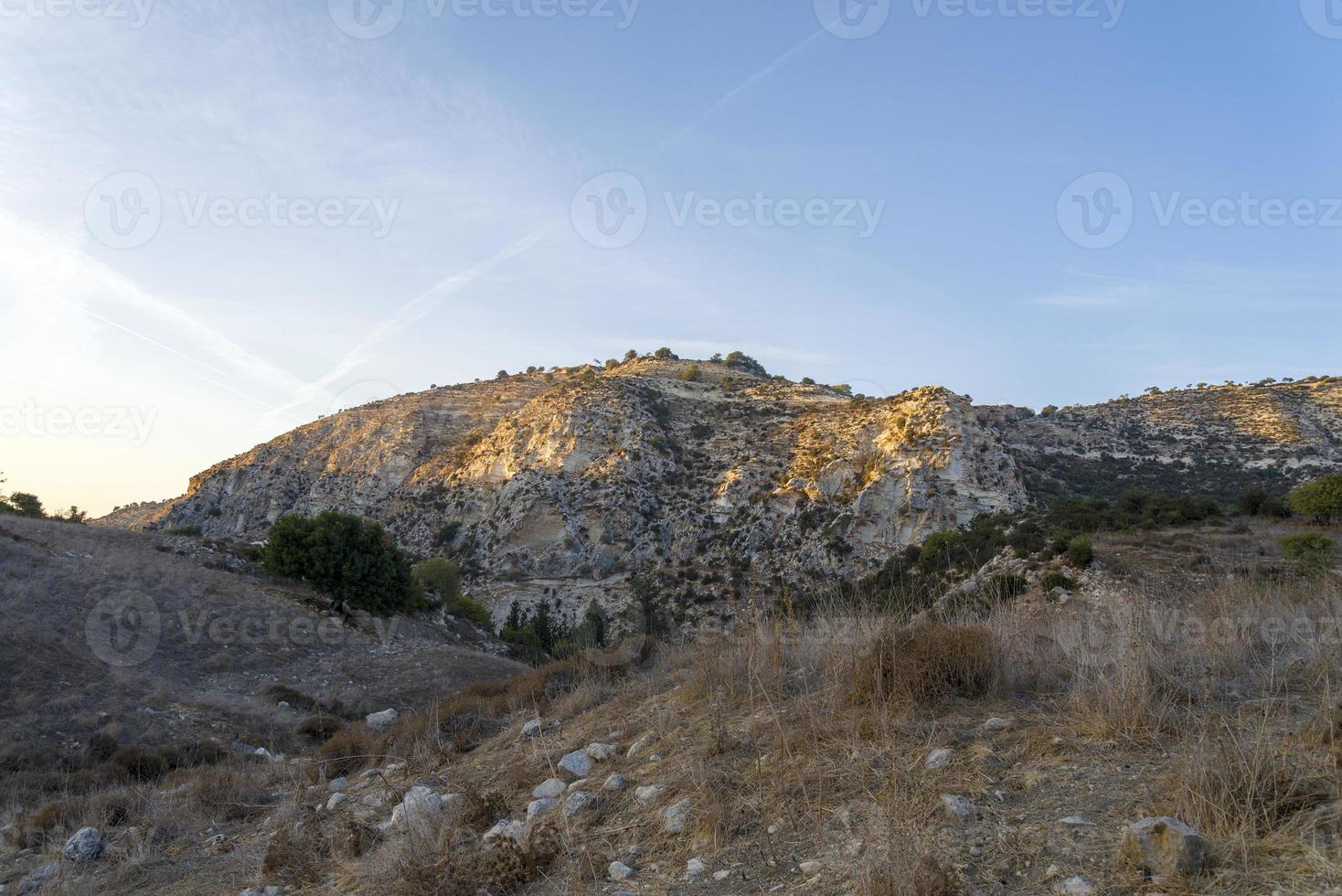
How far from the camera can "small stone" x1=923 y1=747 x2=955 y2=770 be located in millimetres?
3432

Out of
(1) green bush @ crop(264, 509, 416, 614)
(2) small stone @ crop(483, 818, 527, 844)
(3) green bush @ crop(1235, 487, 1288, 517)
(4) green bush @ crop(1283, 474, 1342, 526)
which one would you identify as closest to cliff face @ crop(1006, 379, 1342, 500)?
(3) green bush @ crop(1235, 487, 1288, 517)

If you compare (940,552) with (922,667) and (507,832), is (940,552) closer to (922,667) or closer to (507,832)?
(922,667)

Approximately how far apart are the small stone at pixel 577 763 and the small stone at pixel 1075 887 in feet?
10.2

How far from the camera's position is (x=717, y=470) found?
4997cm

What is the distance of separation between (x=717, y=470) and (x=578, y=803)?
4600 cm

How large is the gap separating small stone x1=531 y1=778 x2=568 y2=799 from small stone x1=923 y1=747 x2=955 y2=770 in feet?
7.42

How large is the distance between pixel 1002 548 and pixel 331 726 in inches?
816

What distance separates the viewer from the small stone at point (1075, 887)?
2349mm

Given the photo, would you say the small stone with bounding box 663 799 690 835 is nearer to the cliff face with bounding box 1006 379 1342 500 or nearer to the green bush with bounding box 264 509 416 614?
the green bush with bounding box 264 509 416 614

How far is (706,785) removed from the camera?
144 inches

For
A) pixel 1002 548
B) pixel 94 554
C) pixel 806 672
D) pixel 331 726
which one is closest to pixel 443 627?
pixel 94 554

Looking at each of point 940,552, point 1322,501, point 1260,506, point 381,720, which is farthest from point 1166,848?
point 1260,506

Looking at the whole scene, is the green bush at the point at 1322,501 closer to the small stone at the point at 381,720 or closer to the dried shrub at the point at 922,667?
the dried shrub at the point at 922,667

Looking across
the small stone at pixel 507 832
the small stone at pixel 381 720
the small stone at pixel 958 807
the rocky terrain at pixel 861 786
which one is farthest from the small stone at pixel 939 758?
the small stone at pixel 381 720
